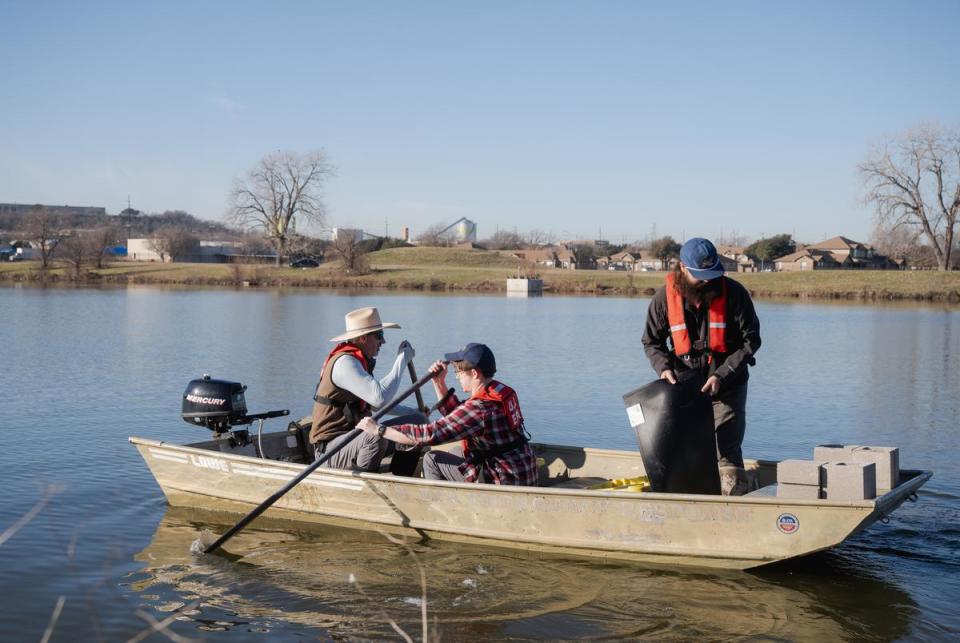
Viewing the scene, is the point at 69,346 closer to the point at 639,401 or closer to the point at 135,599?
the point at 135,599

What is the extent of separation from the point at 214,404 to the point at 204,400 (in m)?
0.10

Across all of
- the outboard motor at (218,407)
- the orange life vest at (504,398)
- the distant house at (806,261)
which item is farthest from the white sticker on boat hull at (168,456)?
the distant house at (806,261)

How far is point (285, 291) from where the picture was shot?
51.7 meters

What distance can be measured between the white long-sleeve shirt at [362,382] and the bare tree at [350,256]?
54.9m

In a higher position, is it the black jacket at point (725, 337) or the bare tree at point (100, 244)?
the bare tree at point (100, 244)

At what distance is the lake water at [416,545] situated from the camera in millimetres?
6293

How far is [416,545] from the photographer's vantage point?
25.3 ft

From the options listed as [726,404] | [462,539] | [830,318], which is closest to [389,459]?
[462,539]

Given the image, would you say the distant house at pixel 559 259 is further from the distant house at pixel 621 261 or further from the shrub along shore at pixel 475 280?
the shrub along shore at pixel 475 280

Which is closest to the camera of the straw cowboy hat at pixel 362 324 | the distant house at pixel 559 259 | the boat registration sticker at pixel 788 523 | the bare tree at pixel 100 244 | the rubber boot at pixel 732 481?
the boat registration sticker at pixel 788 523

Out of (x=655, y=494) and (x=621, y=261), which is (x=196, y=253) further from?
(x=655, y=494)

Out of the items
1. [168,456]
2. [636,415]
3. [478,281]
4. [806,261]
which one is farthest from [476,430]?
[806,261]

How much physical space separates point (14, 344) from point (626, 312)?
22303 mm

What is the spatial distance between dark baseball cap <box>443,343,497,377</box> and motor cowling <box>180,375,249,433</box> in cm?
283
